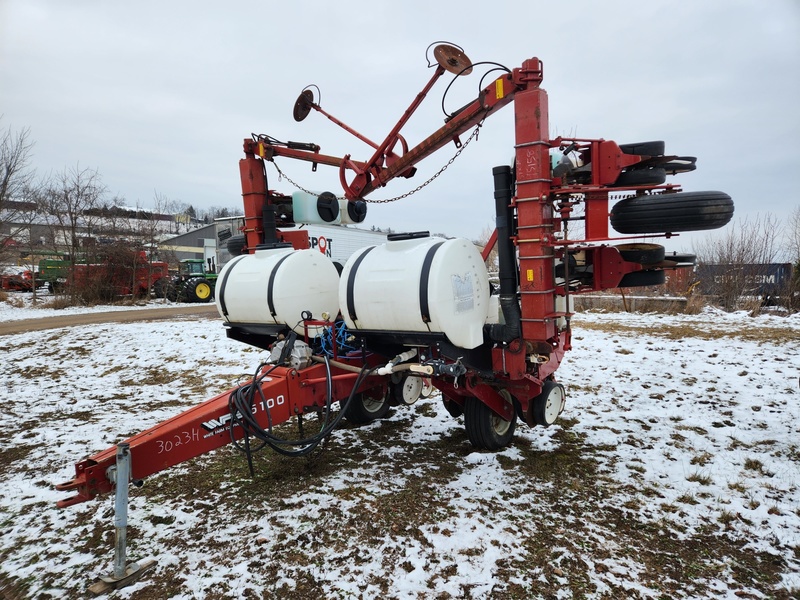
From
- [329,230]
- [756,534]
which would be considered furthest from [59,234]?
[756,534]

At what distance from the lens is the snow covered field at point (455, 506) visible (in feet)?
9.14

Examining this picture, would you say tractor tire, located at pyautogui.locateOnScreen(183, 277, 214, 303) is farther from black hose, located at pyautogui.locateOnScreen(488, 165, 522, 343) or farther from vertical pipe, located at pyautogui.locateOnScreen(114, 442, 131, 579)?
vertical pipe, located at pyautogui.locateOnScreen(114, 442, 131, 579)

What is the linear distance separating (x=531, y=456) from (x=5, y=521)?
14.0ft

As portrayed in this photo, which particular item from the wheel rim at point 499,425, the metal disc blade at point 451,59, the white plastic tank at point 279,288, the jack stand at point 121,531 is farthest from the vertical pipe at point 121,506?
the metal disc blade at point 451,59

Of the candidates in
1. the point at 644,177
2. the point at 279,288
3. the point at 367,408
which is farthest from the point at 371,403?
the point at 644,177

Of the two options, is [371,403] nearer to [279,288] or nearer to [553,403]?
[279,288]

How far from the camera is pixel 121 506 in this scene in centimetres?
276

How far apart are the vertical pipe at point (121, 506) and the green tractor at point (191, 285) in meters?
21.5

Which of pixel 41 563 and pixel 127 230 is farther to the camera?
pixel 127 230

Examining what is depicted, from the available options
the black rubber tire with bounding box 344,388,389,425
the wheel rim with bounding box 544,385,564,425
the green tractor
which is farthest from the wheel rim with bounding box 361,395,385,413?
the green tractor

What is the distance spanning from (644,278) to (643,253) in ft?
0.73

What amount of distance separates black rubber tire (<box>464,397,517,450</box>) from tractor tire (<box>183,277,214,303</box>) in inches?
820

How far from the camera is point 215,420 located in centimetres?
342

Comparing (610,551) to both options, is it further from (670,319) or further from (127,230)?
(127,230)
